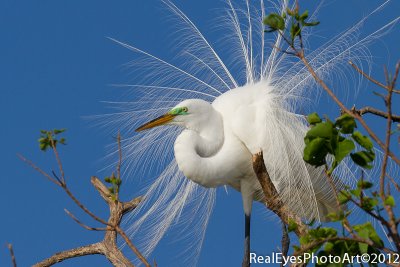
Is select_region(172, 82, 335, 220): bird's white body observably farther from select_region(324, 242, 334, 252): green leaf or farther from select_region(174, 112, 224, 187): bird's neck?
select_region(324, 242, 334, 252): green leaf

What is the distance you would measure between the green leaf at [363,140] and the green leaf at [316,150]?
104 mm

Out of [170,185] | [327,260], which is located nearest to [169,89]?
[170,185]

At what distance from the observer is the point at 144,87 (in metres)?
6.72

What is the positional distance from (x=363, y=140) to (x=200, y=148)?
2.97 metres

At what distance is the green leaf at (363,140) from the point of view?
2.97 m

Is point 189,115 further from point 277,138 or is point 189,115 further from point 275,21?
point 275,21

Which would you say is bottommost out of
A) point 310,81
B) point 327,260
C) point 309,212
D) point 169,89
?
point 327,260

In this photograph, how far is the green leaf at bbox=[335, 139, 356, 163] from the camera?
3.00 metres

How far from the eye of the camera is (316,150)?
3039mm

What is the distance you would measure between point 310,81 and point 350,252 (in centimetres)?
305

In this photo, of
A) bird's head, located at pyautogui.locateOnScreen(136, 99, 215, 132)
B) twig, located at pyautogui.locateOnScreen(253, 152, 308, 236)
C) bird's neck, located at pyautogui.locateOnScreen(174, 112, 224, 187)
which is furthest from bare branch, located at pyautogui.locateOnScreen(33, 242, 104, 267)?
twig, located at pyautogui.locateOnScreen(253, 152, 308, 236)

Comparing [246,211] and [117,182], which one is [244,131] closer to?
[246,211]

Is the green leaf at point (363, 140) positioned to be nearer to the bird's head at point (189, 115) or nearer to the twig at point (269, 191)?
the twig at point (269, 191)

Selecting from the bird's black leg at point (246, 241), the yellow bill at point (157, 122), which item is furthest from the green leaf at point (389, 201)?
the bird's black leg at point (246, 241)
